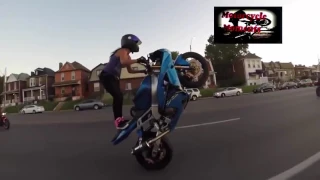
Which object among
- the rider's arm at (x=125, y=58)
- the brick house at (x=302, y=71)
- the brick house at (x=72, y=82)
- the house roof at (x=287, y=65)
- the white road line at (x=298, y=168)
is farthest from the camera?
the brick house at (x=302, y=71)

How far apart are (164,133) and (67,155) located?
4.13ft

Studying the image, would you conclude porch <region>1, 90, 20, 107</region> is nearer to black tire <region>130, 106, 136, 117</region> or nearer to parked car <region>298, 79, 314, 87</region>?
black tire <region>130, 106, 136, 117</region>

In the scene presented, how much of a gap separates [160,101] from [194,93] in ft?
1.49

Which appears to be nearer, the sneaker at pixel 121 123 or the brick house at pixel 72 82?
the sneaker at pixel 121 123

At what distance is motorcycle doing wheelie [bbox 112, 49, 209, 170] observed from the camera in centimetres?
221

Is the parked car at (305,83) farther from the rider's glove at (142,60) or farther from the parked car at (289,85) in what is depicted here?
the rider's glove at (142,60)

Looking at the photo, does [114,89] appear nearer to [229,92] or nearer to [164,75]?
[164,75]

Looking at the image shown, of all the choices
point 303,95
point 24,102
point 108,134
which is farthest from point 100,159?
point 303,95

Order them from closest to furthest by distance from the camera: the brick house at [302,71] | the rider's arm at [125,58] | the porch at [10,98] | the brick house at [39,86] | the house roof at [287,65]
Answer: the rider's arm at [125,58]
the brick house at [39,86]
the porch at [10,98]
the house roof at [287,65]
the brick house at [302,71]

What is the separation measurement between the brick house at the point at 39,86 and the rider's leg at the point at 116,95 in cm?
75

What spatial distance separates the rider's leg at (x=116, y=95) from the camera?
86.7 inches

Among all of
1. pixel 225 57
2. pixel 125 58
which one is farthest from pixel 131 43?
pixel 225 57

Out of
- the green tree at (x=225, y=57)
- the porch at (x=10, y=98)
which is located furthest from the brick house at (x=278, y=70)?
the porch at (x=10, y=98)

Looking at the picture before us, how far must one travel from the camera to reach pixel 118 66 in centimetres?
216
